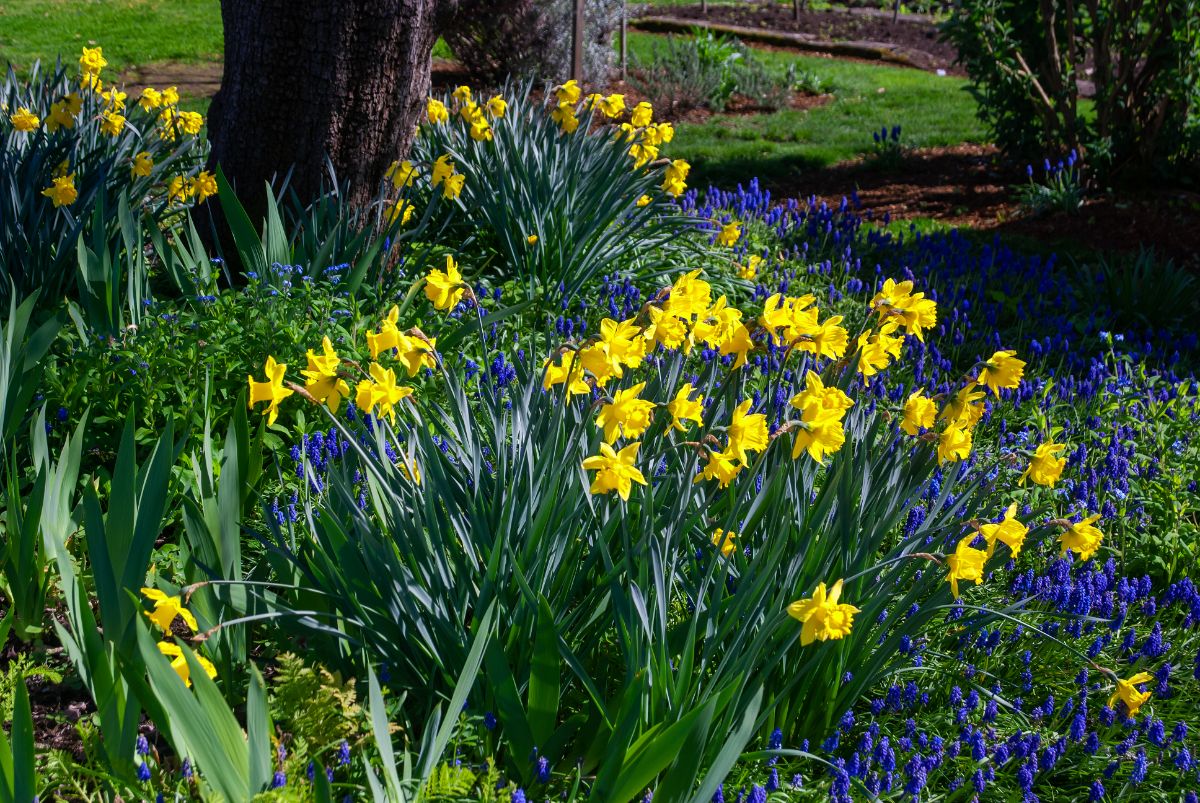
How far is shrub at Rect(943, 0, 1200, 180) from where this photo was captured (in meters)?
6.60

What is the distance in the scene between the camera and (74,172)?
3.87 metres

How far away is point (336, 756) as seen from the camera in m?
2.00

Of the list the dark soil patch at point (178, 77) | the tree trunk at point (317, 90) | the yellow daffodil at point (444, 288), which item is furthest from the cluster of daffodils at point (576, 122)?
the dark soil patch at point (178, 77)

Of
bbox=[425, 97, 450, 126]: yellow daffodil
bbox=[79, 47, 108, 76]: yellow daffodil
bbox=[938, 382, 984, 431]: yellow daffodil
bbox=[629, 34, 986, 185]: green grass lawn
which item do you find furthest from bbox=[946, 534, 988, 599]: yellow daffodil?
bbox=[629, 34, 986, 185]: green grass lawn

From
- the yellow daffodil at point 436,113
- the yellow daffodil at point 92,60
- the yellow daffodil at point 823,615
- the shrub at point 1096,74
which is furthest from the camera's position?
the shrub at point 1096,74

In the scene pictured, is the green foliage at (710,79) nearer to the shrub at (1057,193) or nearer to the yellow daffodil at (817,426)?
the shrub at (1057,193)

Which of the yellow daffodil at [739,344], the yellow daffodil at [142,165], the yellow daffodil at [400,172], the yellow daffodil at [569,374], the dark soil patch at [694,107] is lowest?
the yellow daffodil at [569,374]

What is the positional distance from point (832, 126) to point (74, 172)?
265 inches

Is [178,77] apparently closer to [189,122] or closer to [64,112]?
[189,122]

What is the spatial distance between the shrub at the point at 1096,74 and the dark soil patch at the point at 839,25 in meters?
5.91

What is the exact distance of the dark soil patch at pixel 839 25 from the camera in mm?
13477

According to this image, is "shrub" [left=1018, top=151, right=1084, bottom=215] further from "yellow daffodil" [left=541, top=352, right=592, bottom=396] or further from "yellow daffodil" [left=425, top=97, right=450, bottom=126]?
"yellow daffodil" [left=541, top=352, right=592, bottom=396]

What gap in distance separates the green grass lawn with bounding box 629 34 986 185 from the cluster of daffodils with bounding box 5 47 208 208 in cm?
357

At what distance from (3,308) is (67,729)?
1681 mm
